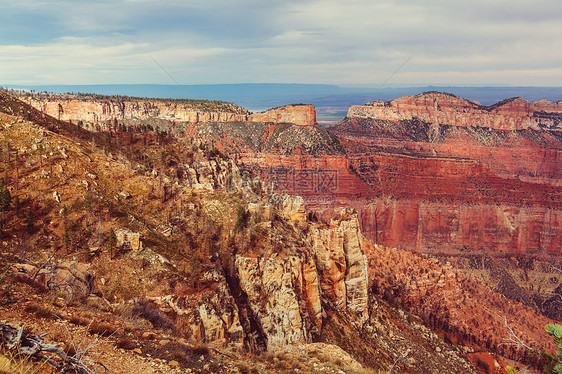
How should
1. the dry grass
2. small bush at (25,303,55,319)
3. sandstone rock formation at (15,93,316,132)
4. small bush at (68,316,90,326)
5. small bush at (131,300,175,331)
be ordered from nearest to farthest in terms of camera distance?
the dry grass → small bush at (25,303,55,319) → small bush at (68,316,90,326) → small bush at (131,300,175,331) → sandstone rock formation at (15,93,316,132)

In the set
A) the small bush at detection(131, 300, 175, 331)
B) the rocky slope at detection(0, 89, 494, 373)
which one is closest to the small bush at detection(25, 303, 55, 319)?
the rocky slope at detection(0, 89, 494, 373)

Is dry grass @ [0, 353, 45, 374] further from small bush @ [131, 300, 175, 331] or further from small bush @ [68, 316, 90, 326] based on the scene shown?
small bush @ [131, 300, 175, 331]

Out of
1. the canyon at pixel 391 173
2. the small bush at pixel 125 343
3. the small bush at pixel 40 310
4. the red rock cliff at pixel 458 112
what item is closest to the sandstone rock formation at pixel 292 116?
the canyon at pixel 391 173

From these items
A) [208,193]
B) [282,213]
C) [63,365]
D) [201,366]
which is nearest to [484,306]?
[282,213]

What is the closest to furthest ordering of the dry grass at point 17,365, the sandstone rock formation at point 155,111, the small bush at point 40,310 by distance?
the dry grass at point 17,365 < the small bush at point 40,310 < the sandstone rock formation at point 155,111

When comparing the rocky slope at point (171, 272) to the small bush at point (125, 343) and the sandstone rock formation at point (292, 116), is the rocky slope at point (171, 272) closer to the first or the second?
the small bush at point (125, 343)

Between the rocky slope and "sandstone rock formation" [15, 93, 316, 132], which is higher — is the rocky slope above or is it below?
below

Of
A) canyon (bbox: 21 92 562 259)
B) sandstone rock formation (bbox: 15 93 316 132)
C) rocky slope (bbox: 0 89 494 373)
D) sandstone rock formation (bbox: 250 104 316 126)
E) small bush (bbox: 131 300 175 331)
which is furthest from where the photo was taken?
sandstone rock formation (bbox: 250 104 316 126)

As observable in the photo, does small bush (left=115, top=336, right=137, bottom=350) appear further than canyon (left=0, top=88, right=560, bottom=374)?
No

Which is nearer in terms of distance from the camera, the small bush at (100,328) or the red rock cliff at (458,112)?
the small bush at (100,328)

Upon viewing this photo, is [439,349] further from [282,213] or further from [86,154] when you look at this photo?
[86,154]

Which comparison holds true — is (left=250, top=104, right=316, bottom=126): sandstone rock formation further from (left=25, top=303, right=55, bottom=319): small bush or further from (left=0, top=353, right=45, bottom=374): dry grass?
(left=0, top=353, right=45, bottom=374): dry grass

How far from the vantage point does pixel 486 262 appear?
9700 centimetres

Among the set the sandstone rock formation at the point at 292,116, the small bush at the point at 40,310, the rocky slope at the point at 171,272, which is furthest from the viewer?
the sandstone rock formation at the point at 292,116
